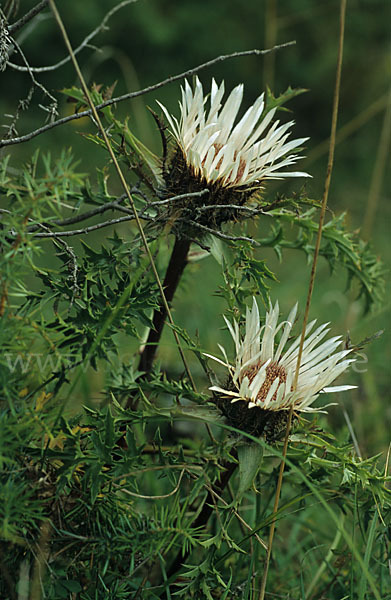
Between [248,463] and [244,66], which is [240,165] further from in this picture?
[244,66]

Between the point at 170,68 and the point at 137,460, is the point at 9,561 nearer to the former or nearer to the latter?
the point at 137,460

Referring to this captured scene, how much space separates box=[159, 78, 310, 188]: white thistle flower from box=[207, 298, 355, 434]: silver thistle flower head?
0.18 m

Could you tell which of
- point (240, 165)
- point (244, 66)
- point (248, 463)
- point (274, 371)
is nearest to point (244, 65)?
point (244, 66)

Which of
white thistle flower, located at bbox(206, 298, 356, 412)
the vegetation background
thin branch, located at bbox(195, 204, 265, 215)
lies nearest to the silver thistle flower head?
white thistle flower, located at bbox(206, 298, 356, 412)

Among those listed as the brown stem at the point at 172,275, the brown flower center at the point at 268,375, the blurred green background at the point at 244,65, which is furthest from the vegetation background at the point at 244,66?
the brown flower center at the point at 268,375

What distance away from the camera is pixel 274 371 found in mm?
890

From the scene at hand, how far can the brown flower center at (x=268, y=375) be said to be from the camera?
2.78 ft

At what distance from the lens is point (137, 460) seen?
0.81 m

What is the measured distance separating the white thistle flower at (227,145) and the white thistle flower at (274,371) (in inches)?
7.5

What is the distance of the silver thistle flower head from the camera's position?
82 centimetres

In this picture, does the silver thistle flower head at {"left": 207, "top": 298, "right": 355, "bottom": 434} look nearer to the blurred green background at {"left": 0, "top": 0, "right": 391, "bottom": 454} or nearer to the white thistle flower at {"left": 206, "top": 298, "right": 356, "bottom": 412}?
the white thistle flower at {"left": 206, "top": 298, "right": 356, "bottom": 412}

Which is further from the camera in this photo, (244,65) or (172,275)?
(244,65)

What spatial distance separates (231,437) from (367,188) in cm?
313

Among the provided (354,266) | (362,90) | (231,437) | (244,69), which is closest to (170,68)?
(244,69)
